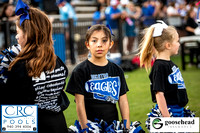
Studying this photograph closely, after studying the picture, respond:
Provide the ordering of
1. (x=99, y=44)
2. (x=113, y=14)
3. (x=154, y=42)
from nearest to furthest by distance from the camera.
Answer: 1. (x=99, y=44)
2. (x=154, y=42)
3. (x=113, y=14)

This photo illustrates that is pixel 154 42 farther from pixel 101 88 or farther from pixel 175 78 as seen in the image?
pixel 101 88

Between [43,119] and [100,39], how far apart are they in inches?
37.7

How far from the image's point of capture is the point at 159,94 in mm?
3520

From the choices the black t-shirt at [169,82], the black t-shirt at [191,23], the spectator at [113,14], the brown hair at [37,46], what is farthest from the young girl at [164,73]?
the black t-shirt at [191,23]

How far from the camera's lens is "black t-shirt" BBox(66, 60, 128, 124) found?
11.2 feet

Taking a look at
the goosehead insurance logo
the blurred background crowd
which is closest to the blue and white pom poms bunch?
the goosehead insurance logo

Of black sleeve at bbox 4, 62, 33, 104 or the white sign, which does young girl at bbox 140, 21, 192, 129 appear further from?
black sleeve at bbox 4, 62, 33, 104

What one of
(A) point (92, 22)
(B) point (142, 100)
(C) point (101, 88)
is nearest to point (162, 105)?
(C) point (101, 88)

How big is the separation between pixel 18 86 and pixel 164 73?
148 centimetres

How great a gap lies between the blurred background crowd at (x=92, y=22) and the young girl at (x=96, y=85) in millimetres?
5610

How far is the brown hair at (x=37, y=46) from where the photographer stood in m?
2.97

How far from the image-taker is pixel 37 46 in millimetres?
3066

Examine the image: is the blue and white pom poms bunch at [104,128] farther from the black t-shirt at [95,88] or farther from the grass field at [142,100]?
the grass field at [142,100]

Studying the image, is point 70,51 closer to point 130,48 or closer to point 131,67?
point 131,67
